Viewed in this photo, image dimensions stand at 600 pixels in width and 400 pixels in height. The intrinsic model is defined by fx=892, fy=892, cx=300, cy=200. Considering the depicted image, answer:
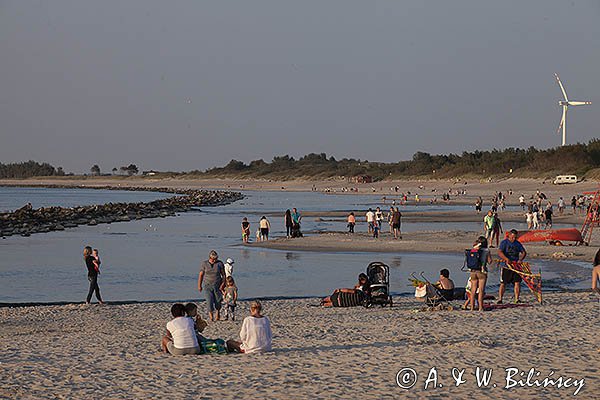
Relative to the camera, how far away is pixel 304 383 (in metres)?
9.78

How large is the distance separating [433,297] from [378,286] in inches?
43.1

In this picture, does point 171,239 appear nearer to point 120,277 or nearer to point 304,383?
point 120,277

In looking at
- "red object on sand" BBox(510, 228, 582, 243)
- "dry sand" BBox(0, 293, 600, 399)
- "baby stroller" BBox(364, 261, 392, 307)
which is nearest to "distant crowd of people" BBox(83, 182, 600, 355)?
"baby stroller" BBox(364, 261, 392, 307)

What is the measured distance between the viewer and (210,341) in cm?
1188

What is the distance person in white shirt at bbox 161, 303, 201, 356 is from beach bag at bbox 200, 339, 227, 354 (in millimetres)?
88

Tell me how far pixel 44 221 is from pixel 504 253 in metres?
41.7

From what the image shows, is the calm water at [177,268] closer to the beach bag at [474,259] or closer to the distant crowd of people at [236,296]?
the distant crowd of people at [236,296]

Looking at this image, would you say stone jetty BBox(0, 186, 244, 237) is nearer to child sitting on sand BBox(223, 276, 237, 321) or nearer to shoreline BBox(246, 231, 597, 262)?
shoreline BBox(246, 231, 597, 262)

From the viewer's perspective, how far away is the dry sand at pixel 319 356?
948cm

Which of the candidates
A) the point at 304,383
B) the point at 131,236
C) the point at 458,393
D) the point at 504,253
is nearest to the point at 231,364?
the point at 304,383

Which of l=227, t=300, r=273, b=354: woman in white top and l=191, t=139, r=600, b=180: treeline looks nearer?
l=227, t=300, r=273, b=354: woman in white top

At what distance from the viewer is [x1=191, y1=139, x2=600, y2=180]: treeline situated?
102m

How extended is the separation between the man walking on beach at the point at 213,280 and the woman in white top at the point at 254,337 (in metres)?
3.56

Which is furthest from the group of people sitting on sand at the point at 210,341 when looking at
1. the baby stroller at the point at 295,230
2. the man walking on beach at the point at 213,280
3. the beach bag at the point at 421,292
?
the baby stroller at the point at 295,230
